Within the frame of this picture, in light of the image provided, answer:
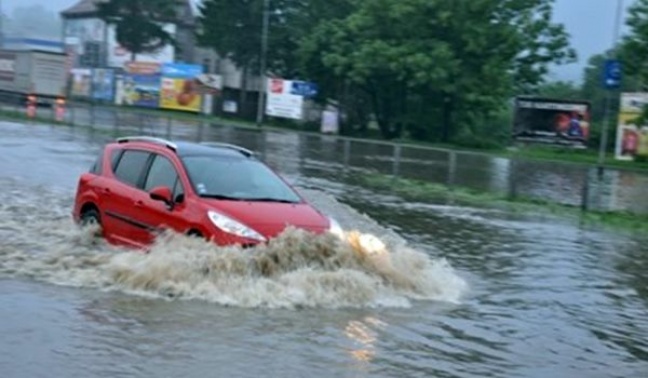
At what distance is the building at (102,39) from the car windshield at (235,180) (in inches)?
3073

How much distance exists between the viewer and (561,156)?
51.4 meters

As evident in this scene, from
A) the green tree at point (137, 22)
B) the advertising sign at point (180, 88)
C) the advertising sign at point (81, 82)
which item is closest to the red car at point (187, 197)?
the advertising sign at point (180, 88)

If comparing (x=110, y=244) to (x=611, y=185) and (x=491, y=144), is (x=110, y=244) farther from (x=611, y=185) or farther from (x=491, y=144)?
(x=491, y=144)

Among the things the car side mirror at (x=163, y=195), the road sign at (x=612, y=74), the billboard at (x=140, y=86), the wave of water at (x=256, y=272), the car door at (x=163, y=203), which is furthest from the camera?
the billboard at (x=140, y=86)

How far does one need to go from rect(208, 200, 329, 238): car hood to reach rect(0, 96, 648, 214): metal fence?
14.1 meters

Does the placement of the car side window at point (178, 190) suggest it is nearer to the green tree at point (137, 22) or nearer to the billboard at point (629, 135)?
the billboard at point (629, 135)

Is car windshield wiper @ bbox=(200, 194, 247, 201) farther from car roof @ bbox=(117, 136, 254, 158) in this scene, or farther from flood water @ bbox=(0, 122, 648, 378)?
car roof @ bbox=(117, 136, 254, 158)

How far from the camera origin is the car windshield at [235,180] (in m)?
11.6

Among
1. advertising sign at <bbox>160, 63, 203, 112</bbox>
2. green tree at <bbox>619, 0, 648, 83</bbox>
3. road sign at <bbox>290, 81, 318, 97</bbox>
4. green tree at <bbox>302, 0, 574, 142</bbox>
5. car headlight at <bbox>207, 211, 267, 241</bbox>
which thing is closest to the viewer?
car headlight at <bbox>207, 211, 267, 241</bbox>

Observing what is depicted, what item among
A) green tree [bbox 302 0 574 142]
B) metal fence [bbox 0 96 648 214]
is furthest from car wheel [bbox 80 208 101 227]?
green tree [bbox 302 0 574 142]

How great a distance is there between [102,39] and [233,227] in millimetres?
101352

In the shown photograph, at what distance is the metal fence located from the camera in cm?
2619

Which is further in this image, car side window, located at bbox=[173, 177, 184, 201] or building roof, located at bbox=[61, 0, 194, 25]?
building roof, located at bbox=[61, 0, 194, 25]

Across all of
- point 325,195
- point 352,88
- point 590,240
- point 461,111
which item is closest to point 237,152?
point 590,240
